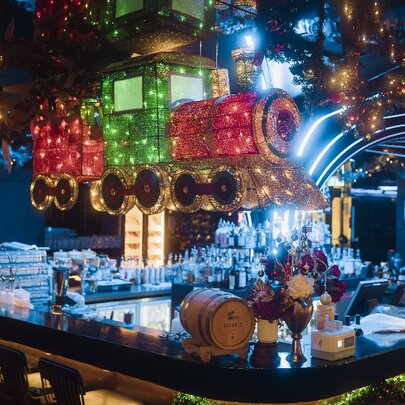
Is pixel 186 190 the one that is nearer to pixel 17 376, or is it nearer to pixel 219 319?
pixel 219 319

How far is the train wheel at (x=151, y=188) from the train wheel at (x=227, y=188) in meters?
0.47

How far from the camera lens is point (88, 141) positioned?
511 centimetres

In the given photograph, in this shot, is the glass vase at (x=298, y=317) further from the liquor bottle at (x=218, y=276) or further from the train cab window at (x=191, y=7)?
the liquor bottle at (x=218, y=276)

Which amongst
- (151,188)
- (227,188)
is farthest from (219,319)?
(151,188)

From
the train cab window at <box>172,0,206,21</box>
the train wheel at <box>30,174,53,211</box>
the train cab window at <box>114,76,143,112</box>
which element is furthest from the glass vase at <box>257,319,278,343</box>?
the train wheel at <box>30,174,53,211</box>

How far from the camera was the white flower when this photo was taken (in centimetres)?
328

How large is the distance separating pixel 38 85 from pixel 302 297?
10.1ft

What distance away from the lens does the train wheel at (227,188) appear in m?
4.04

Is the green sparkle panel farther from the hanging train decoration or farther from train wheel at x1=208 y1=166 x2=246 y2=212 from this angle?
train wheel at x1=208 y1=166 x2=246 y2=212

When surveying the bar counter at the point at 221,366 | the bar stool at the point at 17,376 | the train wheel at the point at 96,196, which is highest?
the train wheel at the point at 96,196

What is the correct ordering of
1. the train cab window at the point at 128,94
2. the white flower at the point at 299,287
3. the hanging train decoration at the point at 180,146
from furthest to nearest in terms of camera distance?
1. the train cab window at the point at 128,94
2. the hanging train decoration at the point at 180,146
3. the white flower at the point at 299,287

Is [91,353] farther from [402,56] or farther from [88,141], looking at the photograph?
[402,56]

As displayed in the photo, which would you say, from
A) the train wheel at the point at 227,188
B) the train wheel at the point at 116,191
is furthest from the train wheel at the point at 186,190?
the train wheel at the point at 116,191

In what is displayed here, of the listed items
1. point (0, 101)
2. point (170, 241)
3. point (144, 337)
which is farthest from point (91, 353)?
point (170, 241)
